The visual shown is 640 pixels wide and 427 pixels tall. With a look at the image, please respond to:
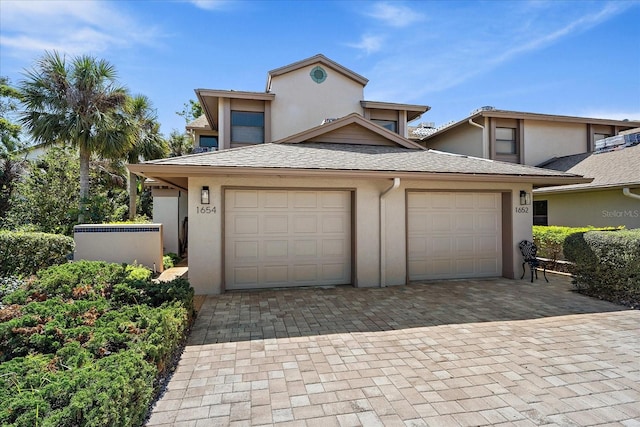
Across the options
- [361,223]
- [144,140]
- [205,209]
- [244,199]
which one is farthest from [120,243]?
[144,140]

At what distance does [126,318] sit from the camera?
12.1 feet

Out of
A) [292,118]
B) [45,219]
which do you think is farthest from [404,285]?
[45,219]

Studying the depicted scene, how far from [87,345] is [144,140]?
1592 cm

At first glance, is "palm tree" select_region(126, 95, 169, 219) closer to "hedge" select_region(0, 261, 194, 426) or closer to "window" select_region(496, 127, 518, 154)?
"hedge" select_region(0, 261, 194, 426)

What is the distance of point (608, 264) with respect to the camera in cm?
670

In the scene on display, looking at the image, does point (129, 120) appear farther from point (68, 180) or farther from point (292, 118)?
point (292, 118)

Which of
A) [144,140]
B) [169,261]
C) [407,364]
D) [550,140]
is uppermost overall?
[144,140]

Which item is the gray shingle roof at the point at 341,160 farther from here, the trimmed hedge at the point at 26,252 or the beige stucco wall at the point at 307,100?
the beige stucco wall at the point at 307,100

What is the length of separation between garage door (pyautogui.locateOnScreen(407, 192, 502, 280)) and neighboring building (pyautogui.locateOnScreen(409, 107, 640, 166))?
6.68 metres

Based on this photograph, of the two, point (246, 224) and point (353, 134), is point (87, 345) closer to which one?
point (246, 224)

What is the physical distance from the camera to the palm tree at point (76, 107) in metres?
11.7

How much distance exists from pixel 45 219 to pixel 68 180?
1739 mm

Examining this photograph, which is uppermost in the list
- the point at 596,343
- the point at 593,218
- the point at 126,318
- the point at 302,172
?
the point at 302,172

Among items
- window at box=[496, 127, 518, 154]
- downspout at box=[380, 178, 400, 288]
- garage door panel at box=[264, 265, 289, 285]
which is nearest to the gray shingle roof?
downspout at box=[380, 178, 400, 288]
